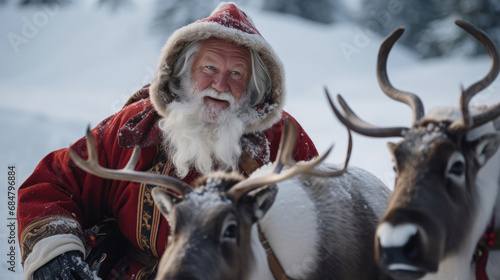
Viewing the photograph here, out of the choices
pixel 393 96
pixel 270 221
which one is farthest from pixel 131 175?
pixel 393 96

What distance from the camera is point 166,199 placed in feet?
8.97

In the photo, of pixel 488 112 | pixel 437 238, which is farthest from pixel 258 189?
pixel 488 112

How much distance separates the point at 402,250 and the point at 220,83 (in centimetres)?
205

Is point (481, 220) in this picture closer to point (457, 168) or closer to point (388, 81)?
point (457, 168)

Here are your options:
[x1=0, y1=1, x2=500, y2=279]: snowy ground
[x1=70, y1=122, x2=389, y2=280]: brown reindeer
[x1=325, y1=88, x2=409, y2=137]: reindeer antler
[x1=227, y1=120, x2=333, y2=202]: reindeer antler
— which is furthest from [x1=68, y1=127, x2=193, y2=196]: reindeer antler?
[x1=0, y1=1, x2=500, y2=279]: snowy ground

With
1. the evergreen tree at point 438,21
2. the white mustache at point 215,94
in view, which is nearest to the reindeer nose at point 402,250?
the white mustache at point 215,94

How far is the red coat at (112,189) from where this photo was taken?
3.50 meters

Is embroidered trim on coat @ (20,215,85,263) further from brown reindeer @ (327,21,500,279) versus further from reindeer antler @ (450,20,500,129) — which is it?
reindeer antler @ (450,20,500,129)

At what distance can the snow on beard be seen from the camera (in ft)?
12.2

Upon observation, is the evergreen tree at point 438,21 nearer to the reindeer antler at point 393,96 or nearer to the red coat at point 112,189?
the red coat at point 112,189

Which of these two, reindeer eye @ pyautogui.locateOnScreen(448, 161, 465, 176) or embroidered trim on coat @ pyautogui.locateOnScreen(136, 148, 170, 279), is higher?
reindeer eye @ pyautogui.locateOnScreen(448, 161, 465, 176)

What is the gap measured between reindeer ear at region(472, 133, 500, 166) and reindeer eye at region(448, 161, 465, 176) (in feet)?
0.38

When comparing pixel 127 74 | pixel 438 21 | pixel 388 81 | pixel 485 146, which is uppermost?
pixel 438 21

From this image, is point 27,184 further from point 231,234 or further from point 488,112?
point 488,112
